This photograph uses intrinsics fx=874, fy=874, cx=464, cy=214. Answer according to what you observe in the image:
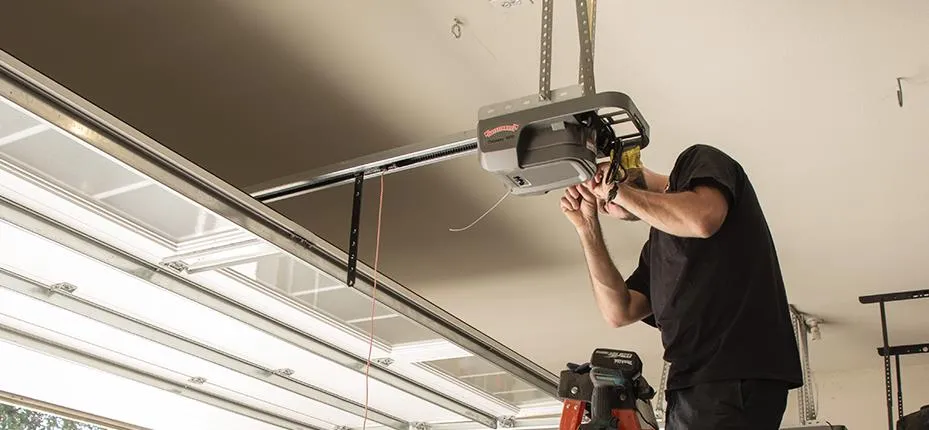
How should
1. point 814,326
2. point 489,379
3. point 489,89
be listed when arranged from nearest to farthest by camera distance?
point 489,89 → point 489,379 → point 814,326

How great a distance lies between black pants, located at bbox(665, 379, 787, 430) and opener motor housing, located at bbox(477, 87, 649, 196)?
51 centimetres

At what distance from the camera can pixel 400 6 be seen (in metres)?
2.44

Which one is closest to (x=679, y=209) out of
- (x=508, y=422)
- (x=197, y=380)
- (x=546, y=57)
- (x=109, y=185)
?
(x=546, y=57)

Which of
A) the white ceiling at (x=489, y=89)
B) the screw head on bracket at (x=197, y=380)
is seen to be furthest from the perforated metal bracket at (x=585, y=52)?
the screw head on bracket at (x=197, y=380)

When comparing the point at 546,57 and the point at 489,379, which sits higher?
the point at 546,57

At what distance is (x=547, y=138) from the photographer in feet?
5.76

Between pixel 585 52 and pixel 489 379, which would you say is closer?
pixel 585 52

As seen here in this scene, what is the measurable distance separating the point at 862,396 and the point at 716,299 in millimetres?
3967

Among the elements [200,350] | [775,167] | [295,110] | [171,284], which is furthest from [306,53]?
[775,167]

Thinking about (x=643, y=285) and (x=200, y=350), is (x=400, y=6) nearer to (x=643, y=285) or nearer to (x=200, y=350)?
(x=643, y=285)

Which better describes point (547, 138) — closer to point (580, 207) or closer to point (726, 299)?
point (580, 207)

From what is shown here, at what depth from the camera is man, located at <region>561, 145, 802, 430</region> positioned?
70.2 inches

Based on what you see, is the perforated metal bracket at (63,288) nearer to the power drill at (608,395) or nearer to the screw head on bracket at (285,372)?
the screw head on bracket at (285,372)

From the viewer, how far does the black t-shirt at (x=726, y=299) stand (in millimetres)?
1802
